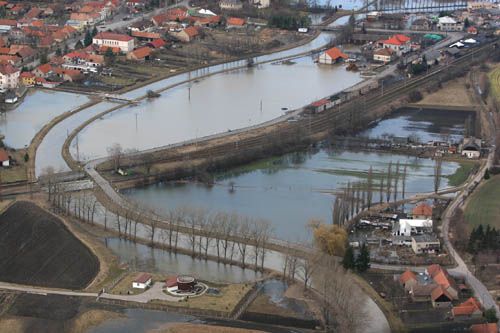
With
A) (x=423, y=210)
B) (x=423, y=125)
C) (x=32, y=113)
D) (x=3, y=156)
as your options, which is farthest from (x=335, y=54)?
(x=423, y=210)

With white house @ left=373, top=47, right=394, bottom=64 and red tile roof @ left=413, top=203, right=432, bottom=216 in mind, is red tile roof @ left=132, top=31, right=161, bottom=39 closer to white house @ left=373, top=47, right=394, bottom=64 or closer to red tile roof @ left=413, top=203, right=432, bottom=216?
white house @ left=373, top=47, right=394, bottom=64

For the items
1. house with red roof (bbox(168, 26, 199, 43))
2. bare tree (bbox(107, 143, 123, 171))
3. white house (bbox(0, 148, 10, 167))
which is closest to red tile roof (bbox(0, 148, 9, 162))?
white house (bbox(0, 148, 10, 167))

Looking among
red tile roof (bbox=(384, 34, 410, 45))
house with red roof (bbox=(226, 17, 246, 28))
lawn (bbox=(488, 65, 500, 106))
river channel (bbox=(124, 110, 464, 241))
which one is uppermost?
house with red roof (bbox=(226, 17, 246, 28))

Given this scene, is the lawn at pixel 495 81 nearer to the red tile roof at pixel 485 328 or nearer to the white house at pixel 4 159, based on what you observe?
the white house at pixel 4 159

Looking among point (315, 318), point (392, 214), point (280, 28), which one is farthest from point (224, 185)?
point (280, 28)

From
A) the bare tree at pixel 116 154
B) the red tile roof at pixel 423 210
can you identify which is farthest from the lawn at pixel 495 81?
the bare tree at pixel 116 154

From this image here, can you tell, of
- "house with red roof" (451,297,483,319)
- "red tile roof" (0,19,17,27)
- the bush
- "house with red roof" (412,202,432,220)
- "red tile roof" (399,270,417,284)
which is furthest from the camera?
"red tile roof" (0,19,17,27)
